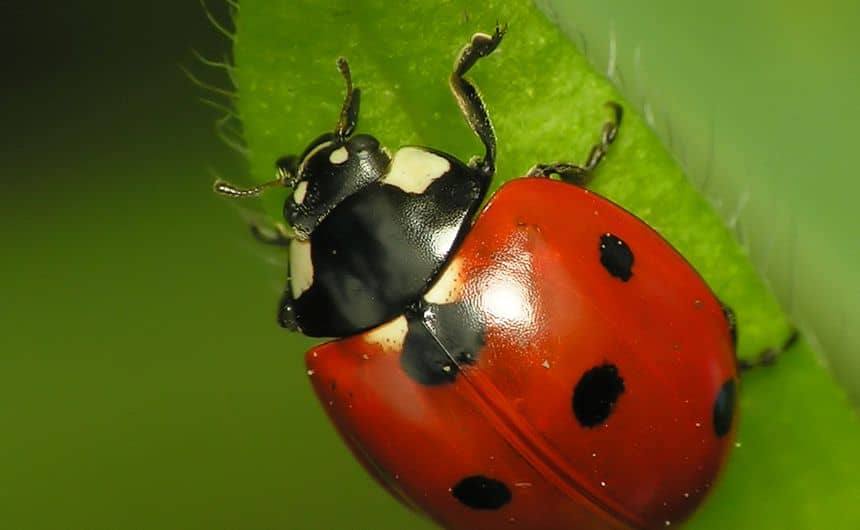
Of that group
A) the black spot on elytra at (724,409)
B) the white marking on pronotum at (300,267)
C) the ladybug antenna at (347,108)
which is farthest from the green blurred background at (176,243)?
the ladybug antenna at (347,108)

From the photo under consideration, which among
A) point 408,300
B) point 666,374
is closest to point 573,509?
point 666,374

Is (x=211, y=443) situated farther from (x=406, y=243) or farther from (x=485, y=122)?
(x=485, y=122)

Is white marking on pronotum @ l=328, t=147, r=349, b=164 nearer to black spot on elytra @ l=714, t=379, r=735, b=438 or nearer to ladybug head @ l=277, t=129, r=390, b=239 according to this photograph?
ladybug head @ l=277, t=129, r=390, b=239

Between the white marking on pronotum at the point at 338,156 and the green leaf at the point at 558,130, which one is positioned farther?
the white marking on pronotum at the point at 338,156

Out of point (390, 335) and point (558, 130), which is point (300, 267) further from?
point (558, 130)

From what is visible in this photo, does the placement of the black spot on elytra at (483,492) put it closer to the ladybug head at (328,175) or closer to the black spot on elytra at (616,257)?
the black spot on elytra at (616,257)

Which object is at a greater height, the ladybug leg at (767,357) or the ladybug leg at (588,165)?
the ladybug leg at (588,165)

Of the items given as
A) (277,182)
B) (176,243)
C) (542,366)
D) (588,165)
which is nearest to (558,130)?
(588,165)
